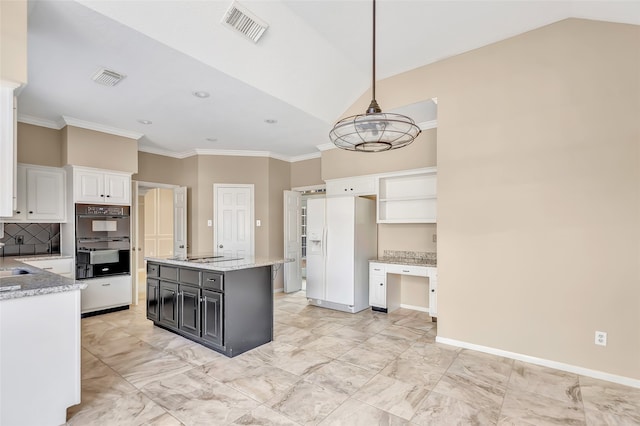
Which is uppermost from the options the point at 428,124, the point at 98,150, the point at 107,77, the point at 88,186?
the point at 107,77

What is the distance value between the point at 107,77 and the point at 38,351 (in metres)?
2.59

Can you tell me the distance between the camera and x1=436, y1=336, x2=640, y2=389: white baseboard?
2816mm

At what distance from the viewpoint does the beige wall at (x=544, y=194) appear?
285 cm

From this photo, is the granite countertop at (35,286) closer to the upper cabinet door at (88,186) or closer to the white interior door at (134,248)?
the upper cabinet door at (88,186)

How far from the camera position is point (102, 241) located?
16.1ft

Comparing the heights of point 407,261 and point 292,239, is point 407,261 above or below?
below

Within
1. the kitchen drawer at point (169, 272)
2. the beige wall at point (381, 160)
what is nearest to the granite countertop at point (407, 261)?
the beige wall at point (381, 160)

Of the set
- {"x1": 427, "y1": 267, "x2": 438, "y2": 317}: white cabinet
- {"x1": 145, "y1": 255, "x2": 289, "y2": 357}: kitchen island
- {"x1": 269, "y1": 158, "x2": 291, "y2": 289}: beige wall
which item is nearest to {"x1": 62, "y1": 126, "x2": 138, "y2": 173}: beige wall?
{"x1": 145, "y1": 255, "x2": 289, "y2": 357}: kitchen island

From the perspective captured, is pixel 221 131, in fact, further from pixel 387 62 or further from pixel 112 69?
pixel 387 62

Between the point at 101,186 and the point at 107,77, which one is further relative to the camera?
the point at 101,186

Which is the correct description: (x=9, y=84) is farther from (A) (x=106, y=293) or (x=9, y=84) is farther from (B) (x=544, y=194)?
(B) (x=544, y=194)

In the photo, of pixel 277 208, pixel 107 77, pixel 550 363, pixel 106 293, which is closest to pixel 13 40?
pixel 107 77

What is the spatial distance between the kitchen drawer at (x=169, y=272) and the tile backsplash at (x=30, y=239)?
85.0 inches

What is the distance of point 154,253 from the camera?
9.00 m
